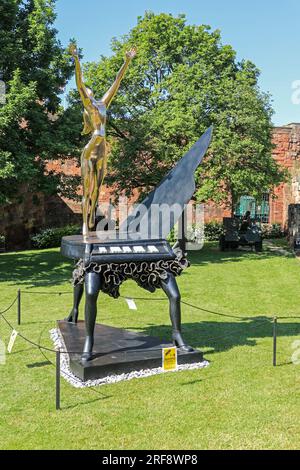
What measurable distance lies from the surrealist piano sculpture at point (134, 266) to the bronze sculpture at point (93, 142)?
3cm

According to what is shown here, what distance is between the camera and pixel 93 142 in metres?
6.79

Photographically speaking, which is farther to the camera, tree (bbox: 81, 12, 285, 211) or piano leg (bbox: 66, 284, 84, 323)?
tree (bbox: 81, 12, 285, 211)

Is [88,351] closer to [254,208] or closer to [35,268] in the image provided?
[35,268]

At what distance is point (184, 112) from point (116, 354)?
41.7 ft

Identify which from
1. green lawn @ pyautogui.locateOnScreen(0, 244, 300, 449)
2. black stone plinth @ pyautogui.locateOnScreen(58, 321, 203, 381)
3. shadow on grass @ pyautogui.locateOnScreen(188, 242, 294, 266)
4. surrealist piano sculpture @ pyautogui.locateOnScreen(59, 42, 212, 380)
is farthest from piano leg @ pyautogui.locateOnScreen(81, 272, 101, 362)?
shadow on grass @ pyautogui.locateOnScreen(188, 242, 294, 266)

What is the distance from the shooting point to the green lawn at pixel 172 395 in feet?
14.9

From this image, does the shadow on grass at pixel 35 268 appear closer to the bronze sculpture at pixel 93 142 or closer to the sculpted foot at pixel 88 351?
the bronze sculpture at pixel 93 142

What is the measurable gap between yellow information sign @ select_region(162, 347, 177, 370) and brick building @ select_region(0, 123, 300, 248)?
14.1 meters

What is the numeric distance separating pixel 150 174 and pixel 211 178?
7.24 feet

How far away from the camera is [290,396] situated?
18.2ft

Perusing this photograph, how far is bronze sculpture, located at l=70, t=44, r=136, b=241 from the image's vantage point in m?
6.70

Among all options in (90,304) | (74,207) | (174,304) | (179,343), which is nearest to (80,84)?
(90,304)

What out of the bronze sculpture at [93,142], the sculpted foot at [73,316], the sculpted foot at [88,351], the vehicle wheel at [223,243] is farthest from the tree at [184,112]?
the sculpted foot at [88,351]

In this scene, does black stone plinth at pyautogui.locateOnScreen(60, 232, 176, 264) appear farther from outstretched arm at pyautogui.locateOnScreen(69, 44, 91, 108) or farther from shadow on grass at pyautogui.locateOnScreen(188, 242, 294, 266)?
shadow on grass at pyautogui.locateOnScreen(188, 242, 294, 266)
